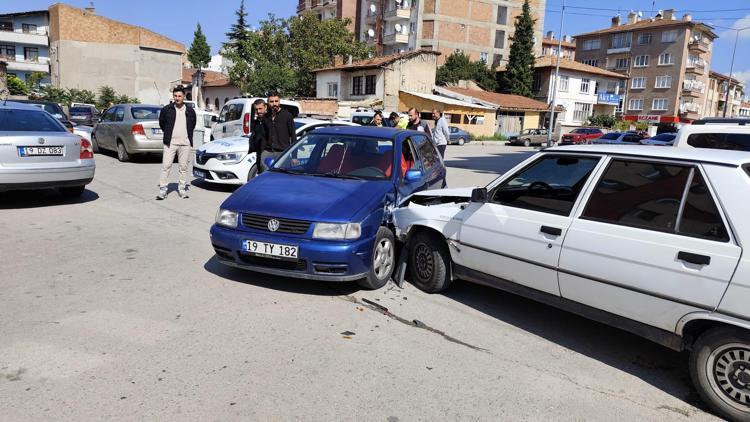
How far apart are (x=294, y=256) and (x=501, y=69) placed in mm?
59546

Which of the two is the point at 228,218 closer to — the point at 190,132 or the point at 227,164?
the point at 190,132

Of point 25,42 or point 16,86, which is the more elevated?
point 25,42

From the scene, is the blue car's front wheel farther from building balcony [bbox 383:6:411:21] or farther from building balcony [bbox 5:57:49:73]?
building balcony [bbox 5:57:49:73]

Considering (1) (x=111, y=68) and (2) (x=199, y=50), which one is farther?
(2) (x=199, y=50)

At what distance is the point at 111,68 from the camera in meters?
56.5

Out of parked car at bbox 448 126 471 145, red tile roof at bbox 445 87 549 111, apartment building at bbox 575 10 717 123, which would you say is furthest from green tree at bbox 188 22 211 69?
apartment building at bbox 575 10 717 123

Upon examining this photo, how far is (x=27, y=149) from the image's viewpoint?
7816mm

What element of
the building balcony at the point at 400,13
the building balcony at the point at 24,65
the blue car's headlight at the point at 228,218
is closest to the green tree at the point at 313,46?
the building balcony at the point at 400,13

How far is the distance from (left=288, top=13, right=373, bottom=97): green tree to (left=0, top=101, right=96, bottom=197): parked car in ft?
153

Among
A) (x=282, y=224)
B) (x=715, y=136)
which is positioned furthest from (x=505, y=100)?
(x=282, y=224)

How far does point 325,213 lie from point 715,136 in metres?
5.68

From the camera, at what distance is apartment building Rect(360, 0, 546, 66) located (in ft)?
199

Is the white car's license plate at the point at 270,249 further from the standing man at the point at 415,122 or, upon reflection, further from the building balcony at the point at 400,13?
the building balcony at the point at 400,13

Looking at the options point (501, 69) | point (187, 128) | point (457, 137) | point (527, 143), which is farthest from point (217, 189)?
point (501, 69)
